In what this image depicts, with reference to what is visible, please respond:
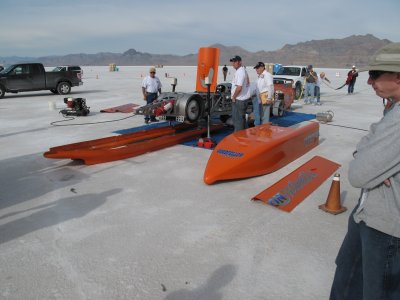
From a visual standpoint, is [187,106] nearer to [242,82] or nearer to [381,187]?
[242,82]

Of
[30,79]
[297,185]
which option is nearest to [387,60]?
[297,185]

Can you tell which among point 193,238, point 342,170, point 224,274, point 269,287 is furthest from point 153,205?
point 342,170

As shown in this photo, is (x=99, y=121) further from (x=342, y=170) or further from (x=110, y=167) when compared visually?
(x=342, y=170)

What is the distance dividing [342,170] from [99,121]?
308 inches

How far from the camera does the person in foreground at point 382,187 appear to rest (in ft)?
5.15

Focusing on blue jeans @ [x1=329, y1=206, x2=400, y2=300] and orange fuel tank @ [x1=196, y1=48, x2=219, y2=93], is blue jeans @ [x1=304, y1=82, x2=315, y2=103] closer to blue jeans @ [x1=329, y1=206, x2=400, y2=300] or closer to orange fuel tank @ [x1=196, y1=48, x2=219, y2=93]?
orange fuel tank @ [x1=196, y1=48, x2=219, y2=93]

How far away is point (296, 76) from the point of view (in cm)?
1698

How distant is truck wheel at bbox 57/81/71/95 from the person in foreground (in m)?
19.0

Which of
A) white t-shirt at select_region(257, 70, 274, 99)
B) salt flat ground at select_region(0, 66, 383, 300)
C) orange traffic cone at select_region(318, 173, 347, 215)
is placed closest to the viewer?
salt flat ground at select_region(0, 66, 383, 300)

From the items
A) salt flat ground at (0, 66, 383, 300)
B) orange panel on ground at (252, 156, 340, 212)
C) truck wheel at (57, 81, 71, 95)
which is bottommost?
salt flat ground at (0, 66, 383, 300)

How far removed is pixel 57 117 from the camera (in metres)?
11.2

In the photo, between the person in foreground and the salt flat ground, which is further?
the salt flat ground

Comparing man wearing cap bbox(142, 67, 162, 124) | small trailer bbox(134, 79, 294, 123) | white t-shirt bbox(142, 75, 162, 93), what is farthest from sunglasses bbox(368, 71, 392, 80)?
white t-shirt bbox(142, 75, 162, 93)

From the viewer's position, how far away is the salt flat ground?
2.88 m
